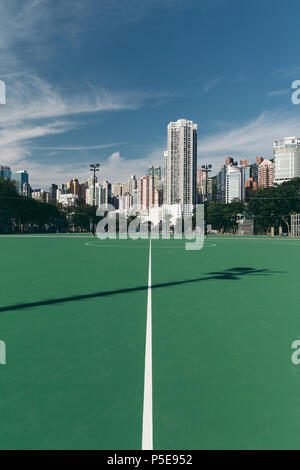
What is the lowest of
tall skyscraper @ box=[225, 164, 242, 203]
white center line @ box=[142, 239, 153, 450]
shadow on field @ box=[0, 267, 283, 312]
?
white center line @ box=[142, 239, 153, 450]

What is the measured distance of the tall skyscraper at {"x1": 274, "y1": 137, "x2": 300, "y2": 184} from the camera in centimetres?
13596

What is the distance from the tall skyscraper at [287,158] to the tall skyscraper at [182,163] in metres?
39.3

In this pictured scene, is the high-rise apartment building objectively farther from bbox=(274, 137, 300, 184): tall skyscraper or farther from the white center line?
the white center line

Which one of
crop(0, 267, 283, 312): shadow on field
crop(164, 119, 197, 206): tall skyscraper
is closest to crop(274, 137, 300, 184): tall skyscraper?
crop(164, 119, 197, 206): tall skyscraper

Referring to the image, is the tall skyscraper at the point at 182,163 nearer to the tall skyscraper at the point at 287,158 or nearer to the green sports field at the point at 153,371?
the tall skyscraper at the point at 287,158

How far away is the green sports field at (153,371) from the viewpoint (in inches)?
A: 120

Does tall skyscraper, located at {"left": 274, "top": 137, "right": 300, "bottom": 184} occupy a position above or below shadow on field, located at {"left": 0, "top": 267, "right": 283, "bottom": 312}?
above

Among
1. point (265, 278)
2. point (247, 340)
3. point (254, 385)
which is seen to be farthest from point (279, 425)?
point (265, 278)

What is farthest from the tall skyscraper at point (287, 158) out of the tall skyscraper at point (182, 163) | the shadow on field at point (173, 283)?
the shadow on field at point (173, 283)

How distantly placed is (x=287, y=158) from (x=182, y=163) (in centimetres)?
4869

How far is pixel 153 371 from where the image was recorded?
4238 millimetres

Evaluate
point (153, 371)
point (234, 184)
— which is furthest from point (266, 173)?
point (153, 371)

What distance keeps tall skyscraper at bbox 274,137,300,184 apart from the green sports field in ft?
466

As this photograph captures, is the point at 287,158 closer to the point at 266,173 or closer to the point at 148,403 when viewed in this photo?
the point at 266,173
